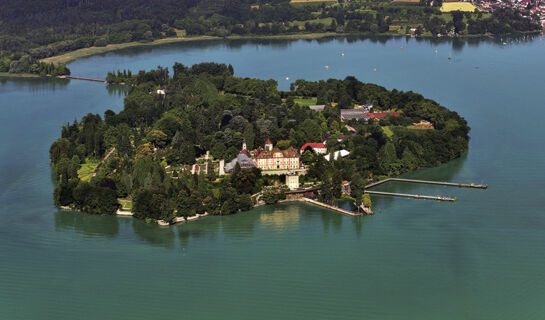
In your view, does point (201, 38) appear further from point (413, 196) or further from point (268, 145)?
point (413, 196)

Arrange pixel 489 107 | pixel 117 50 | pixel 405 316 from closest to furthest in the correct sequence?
1. pixel 405 316
2. pixel 489 107
3. pixel 117 50

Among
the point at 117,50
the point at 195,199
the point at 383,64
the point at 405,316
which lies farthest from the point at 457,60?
the point at 405,316

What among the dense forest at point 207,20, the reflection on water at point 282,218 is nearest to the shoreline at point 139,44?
the dense forest at point 207,20

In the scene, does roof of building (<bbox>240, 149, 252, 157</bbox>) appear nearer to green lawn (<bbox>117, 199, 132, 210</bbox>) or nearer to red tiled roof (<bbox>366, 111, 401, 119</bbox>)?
green lawn (<bbox>117, 199, 132, 210</bbox>)

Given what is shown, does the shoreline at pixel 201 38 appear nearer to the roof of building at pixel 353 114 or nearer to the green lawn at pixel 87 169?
the roof of building at pixel 353 114

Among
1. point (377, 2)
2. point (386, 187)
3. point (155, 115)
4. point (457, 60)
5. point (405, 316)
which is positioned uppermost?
point (377, 2)

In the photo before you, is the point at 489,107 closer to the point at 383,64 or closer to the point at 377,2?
the point at 383,64
